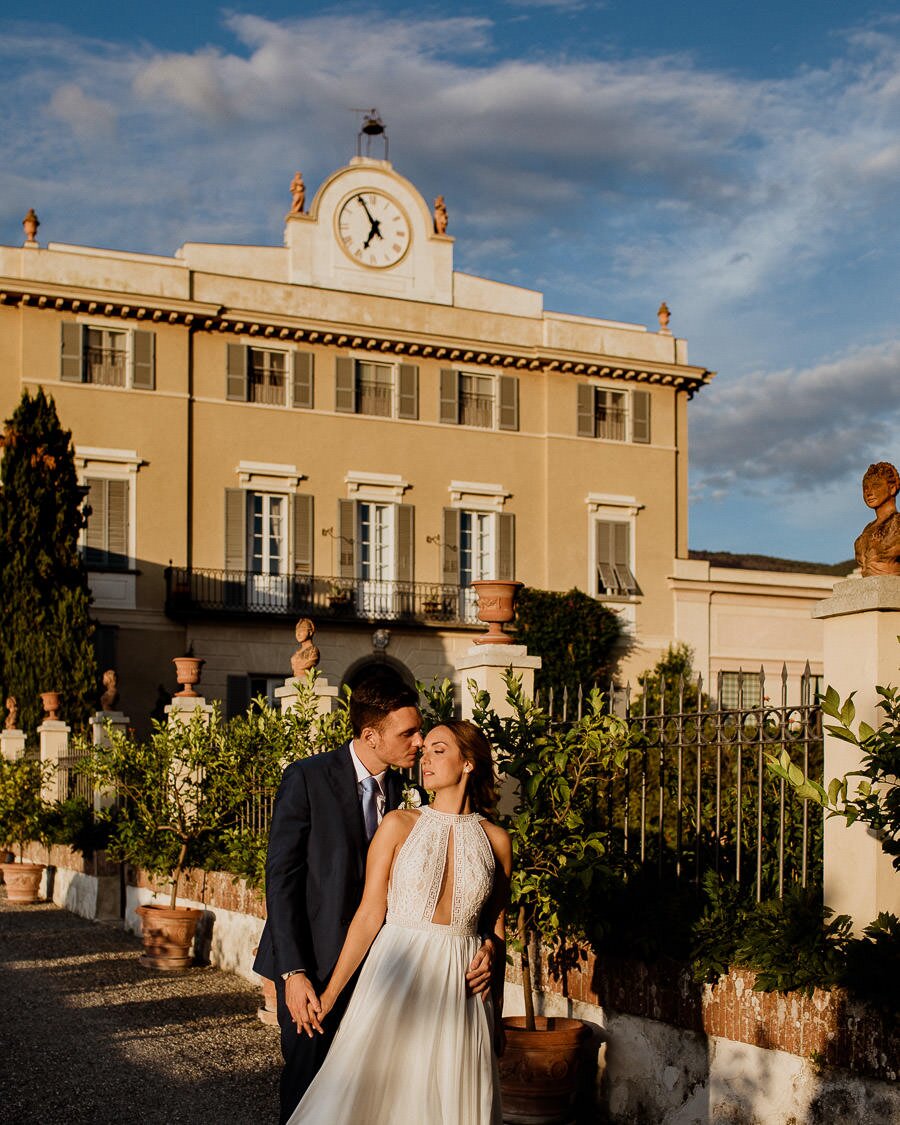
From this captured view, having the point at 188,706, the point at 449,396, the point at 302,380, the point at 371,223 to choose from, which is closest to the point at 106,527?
the point at 302,380

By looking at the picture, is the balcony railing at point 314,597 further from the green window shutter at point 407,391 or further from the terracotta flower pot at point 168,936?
the terracotta flower pot at point 168,936

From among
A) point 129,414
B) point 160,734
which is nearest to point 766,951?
point 160,734

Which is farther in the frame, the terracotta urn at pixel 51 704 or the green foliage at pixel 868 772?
the terracotta urn at pixel 51 704

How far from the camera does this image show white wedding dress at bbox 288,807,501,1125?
13.3 feet

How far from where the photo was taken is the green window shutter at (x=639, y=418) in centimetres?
3291

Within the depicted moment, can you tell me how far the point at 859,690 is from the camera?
5645mm

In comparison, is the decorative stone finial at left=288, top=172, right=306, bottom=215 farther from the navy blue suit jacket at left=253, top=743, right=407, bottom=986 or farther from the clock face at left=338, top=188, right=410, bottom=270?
the navy blue suit jacket at left=253, top=743, right=407, bottom=986

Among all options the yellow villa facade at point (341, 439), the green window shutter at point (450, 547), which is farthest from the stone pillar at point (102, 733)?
the green window shutter at point (450, 547)

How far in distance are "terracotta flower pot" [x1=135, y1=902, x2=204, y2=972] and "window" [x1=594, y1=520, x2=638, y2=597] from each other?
21.3 metres

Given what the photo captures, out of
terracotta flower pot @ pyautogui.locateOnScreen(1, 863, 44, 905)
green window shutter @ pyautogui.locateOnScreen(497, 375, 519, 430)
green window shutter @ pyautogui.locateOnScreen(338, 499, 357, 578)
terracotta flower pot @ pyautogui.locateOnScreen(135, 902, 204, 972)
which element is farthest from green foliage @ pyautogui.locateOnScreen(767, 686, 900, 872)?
green window shutter @ pyautogui.locateOnScreen(497, 375, 519, 430)

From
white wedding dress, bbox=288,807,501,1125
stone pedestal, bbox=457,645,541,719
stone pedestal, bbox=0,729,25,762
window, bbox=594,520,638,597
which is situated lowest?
stone pedestal, bbox=0,729,25,762

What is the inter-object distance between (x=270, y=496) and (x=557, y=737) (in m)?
23.4

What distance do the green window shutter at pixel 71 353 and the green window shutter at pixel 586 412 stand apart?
10595 mm

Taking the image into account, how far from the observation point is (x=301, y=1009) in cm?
427
